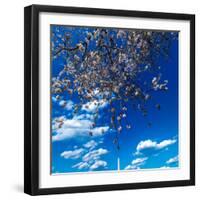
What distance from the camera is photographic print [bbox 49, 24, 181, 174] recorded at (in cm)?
492

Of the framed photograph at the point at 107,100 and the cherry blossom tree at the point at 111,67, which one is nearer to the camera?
the framed photograph at the point at 107,100

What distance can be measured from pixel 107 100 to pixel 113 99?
51mm

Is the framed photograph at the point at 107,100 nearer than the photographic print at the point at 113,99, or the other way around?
the framed photograph at the point at 107,100

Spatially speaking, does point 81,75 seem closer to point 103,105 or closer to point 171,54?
point 103,105

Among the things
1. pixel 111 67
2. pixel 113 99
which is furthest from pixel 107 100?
pixel 111 67

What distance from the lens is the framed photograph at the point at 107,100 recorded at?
15.8 feet

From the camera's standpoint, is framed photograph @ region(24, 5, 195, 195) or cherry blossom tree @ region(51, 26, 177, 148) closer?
framed photograph @ region(24, 5, 195, 195)

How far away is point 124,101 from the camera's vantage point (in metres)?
5.13

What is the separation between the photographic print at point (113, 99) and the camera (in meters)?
4.92

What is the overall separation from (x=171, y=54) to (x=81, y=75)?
2.71 feet

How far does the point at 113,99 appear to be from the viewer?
5.10 m

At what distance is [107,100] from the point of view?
508cm

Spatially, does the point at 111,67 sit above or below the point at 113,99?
above

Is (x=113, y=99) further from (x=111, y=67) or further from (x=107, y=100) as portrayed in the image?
(x=111, y=67)
